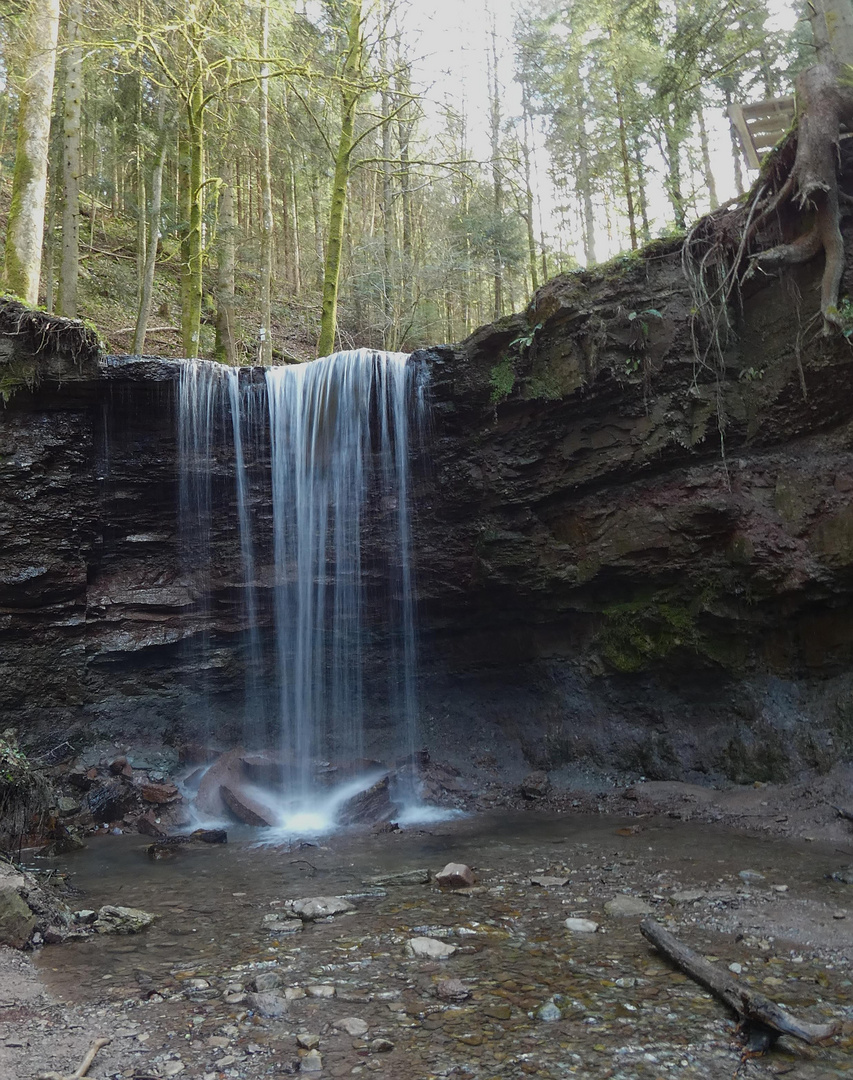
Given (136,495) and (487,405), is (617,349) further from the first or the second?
(136,495)

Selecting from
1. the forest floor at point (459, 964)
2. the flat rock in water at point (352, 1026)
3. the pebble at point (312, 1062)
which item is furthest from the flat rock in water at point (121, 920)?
the pebble at point (312, 1062)

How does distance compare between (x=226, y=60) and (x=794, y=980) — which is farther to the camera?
(x=226, y=60)

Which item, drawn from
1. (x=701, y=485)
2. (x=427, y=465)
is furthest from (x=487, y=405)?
(x=701, y=485)

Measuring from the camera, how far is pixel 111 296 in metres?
17.5

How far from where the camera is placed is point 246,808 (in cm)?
805

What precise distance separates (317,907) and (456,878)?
1.07 metres

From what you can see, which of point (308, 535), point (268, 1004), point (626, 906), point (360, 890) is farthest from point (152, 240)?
point (626, 906)

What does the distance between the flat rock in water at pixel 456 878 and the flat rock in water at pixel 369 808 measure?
2426 millimetres

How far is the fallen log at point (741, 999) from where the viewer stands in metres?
3.01

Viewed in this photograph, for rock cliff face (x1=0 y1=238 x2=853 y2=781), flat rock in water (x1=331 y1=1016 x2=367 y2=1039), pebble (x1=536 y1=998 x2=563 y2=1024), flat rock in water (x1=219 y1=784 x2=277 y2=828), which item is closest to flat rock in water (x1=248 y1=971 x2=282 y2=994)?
flat rock in water (x1=331 y1=1016 x2=367 y2=1039)

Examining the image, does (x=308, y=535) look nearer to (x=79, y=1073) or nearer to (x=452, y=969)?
(x=452, y=969)

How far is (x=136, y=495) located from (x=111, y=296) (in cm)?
1030

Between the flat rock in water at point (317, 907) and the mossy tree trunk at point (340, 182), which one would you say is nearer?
the flat rock in water at point (317, 907)

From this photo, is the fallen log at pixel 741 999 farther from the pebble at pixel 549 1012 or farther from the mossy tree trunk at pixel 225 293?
the mossy tree trunk at pixel 225 293
